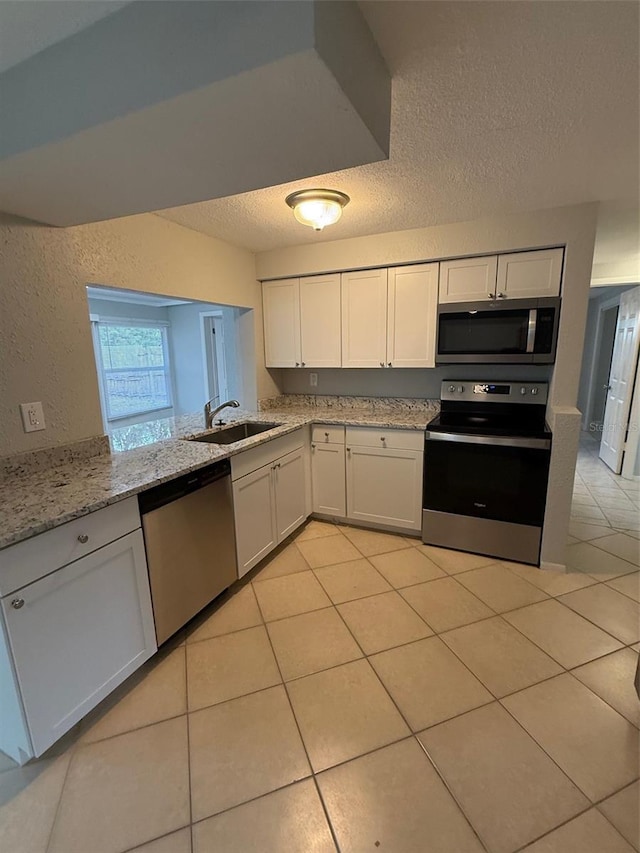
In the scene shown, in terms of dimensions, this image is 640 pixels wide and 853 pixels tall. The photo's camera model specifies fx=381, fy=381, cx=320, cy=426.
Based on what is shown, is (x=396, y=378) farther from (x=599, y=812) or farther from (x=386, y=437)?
(x=599, y=812)

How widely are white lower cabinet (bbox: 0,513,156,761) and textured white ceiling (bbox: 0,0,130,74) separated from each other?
1.45 meters

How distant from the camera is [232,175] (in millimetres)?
1317

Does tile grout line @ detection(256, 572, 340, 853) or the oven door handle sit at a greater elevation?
the oven door handle

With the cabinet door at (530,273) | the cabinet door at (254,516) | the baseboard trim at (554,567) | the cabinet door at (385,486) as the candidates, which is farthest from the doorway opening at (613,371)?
the cabinet door at (254,516)

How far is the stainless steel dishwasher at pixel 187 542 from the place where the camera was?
1724mm

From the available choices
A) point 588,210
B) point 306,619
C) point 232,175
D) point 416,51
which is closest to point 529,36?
point 416,51

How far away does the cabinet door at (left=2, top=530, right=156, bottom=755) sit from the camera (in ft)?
4.16

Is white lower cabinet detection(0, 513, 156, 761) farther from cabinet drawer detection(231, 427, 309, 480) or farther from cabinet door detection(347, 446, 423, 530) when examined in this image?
cabinet door detection(347, 446, 423, 530)

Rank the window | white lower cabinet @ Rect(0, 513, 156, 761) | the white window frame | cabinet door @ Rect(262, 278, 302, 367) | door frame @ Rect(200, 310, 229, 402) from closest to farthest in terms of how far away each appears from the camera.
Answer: white lower cabinet @ Rect(0, 513, 156, 761) < cabinet door @ Rect(262, 278, 302, 367) < the white window frame < the window < door frame @ Rect(200, 310, 229, 402)

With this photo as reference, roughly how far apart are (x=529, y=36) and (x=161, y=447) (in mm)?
2231

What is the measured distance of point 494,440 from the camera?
2.46m

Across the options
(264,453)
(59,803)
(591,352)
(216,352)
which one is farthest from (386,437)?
(591,352)

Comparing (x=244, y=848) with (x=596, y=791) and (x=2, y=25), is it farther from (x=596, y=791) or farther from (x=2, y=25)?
(x=2, y=25)

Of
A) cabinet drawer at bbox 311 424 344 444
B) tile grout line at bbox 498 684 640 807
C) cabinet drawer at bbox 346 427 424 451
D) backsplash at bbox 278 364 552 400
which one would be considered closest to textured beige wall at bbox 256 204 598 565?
backsplash at bbox 278 364 552 400
